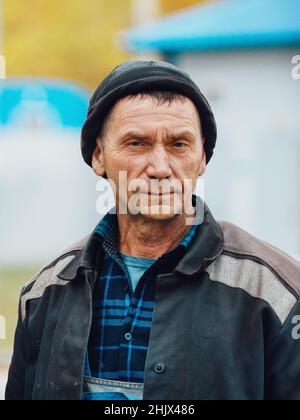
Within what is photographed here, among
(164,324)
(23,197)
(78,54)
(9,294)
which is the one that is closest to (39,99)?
(9,294)

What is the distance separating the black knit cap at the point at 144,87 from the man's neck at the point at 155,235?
10.4 inches

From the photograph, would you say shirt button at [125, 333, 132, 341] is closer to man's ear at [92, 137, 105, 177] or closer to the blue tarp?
man's ear at [92, 137, 105, 177]

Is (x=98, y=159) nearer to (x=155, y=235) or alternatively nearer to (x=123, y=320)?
(x=155, y=235)

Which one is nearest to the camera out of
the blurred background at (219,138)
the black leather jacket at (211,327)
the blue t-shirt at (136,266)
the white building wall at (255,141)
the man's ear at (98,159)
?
the black leather jacket at (211,327)

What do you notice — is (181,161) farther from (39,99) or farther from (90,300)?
(39,99)

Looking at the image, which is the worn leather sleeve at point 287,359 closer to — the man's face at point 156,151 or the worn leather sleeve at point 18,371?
the man's face at point 156,151

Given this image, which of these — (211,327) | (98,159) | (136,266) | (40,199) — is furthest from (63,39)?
(211,327)

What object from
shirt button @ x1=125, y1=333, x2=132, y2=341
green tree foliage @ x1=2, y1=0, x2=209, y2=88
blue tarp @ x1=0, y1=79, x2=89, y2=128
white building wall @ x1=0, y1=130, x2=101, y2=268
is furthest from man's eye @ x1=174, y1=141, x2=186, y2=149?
green tree foliage @ x1=2, y1=0, x2=209, y2=88

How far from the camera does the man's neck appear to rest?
8.52 feet

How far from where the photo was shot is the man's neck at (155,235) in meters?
2.60

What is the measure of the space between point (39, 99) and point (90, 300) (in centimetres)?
706

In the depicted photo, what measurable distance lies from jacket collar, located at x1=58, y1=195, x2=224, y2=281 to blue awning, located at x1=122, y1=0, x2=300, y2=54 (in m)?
8.77

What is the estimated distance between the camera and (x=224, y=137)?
11477 millimetres

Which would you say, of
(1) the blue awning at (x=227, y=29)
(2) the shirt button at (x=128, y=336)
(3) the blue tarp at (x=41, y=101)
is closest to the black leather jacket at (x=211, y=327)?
(2) the shirt button at (x=128, y=336)
